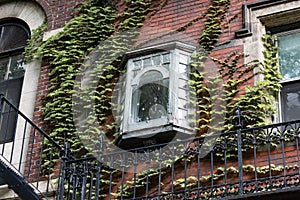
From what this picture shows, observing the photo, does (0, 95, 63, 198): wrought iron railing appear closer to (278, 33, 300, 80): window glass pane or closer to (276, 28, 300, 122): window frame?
(276, 28, 300, 122): window frame

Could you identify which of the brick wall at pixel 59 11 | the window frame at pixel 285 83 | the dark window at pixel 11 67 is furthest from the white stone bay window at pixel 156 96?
the dark window at pixel 11 67

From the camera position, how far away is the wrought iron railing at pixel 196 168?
861 cm

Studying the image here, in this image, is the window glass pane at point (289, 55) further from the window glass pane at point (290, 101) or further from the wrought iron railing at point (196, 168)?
the wrought iron railing at point (196, 168)

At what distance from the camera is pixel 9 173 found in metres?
9.41

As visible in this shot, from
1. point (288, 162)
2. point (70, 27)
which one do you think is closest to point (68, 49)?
point (70, 27)

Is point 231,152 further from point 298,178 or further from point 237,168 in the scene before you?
point 298,178

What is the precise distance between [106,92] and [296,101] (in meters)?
2.97

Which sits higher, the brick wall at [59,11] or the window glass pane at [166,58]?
the brick wall at [59,11]

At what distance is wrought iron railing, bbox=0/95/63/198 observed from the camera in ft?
33.1

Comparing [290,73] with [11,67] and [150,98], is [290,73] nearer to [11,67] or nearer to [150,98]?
[150,98]

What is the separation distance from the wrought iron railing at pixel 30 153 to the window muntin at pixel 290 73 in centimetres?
322

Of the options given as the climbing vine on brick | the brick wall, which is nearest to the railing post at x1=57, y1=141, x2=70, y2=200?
the climbing vine on brick

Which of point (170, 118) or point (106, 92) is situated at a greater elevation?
point (106, 92)

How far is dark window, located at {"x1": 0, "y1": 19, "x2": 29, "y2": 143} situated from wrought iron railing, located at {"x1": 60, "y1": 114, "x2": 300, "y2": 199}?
6.54 ft
